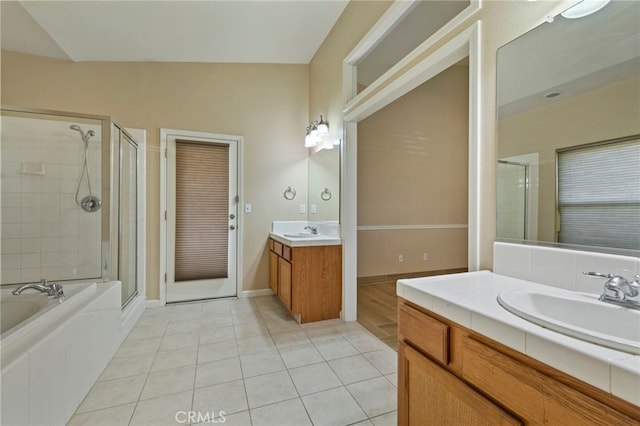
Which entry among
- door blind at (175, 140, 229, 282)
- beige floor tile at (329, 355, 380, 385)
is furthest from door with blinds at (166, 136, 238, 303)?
beige floor tile at (329, 355, 380, 385)

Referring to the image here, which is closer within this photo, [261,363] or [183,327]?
[261,363]

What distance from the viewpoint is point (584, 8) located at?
3.29ft

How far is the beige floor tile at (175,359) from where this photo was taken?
1.94 m

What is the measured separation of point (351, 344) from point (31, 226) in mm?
3283

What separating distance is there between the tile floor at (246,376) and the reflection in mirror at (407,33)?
→ 228 centimetres

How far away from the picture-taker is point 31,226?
2684 millimetres

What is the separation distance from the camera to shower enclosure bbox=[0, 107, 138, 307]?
2.59 metres

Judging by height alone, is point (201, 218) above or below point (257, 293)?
above

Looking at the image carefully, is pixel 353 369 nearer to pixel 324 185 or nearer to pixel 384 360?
pixel 384 360

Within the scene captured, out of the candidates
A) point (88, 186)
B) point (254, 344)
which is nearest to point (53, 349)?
point (254, 344)

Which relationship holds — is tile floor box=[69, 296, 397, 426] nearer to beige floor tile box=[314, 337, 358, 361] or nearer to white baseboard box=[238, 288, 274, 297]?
beige floor tile box=[314, 337, 358, 361]

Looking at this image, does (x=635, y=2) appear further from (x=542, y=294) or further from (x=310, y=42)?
(x=310, y=42)

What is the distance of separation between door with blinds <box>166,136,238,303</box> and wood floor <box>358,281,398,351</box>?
1.65 m

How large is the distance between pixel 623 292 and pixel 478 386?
49 cm
